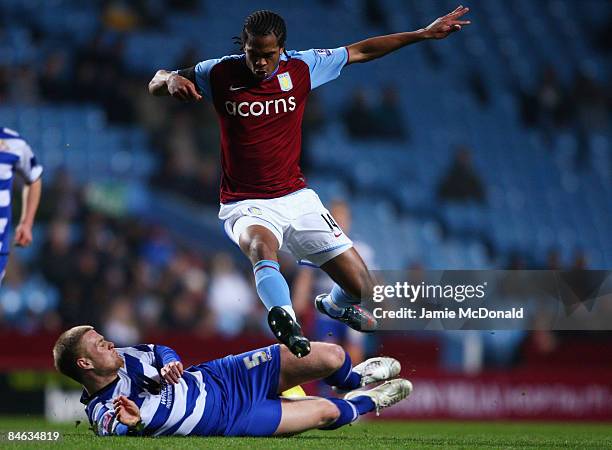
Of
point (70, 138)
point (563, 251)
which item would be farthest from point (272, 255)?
point (563, 251)

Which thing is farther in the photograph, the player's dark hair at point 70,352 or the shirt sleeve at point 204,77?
the shirt sleeve at point 204,77

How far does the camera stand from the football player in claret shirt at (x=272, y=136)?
21.8 ft

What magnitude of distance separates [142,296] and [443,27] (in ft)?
18.8

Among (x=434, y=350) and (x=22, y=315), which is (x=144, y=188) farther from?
(x=434, y=350)

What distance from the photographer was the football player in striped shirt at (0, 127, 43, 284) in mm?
6906

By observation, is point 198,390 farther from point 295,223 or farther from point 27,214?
point 27,214

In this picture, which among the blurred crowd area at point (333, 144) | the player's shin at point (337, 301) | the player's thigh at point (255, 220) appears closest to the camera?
the player's thigh at point (255, 220)

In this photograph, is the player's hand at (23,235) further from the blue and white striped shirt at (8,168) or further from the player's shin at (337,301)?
the player's shin at (337,301)

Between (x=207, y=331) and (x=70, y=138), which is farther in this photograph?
(x=70, y=138)

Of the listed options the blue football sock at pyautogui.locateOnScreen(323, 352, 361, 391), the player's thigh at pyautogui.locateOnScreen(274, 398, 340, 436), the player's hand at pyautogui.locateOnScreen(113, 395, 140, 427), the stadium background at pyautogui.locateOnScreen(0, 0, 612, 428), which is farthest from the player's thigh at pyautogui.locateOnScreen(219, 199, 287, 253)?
the stadium background at pyautogui.locateOnScreen(0, 0, 612, 428)

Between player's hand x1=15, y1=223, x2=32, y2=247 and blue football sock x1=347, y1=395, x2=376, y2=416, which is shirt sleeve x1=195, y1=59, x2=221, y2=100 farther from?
blue football sock x1=347, y1=395, x2=376, y2=416

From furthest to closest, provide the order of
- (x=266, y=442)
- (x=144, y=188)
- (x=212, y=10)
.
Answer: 1. (x=212, y=10)
2. (x=144, y=188)
3. (x=266, y=442)

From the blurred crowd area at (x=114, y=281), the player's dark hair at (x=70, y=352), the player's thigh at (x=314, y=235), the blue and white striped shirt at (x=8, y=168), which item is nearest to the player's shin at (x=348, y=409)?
the player's thigh at (x=314, y=235)

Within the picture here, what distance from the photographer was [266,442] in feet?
19.3
